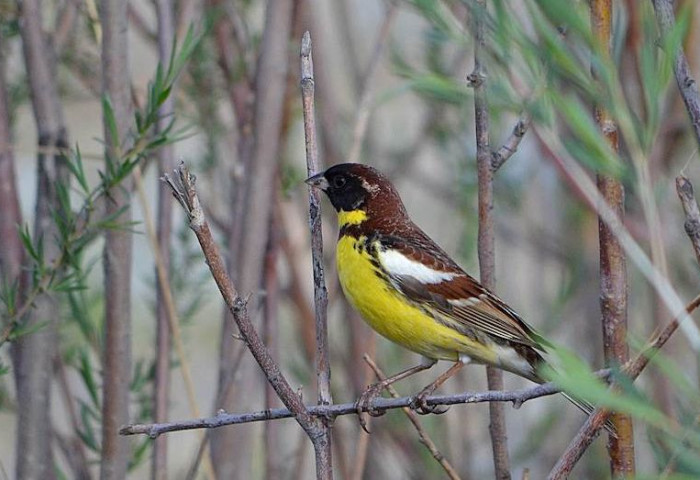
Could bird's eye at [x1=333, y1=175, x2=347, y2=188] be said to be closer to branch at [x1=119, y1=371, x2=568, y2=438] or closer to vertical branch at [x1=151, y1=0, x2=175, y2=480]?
vertical branch at [x1=151, y1=0, x2=175, y2=480]

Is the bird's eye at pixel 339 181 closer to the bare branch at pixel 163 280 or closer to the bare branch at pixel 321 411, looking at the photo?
the bare branch at pixel 163 280

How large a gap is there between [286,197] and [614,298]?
1152 millimetres

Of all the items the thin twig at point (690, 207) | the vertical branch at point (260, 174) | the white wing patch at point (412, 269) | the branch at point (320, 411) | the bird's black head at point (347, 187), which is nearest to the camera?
the thin twig at point (690, 207)

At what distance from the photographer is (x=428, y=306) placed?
8.55ft

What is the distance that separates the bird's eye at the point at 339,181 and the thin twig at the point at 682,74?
1.41 metres

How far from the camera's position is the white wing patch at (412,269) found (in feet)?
8.63

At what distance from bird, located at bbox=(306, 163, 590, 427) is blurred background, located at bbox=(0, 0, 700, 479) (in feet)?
0.48

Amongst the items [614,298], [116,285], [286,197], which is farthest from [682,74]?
[286,197]

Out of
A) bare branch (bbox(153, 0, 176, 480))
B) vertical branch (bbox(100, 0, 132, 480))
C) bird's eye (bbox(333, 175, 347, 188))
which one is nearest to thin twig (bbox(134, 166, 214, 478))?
bare branch (bbox(153, 0, 176, 480))

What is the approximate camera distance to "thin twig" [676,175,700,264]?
4.24 ft

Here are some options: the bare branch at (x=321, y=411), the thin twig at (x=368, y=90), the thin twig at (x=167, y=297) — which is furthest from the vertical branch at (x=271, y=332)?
the bare branch at (x=321, y=411)

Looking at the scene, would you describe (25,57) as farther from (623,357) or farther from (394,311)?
(623,357)

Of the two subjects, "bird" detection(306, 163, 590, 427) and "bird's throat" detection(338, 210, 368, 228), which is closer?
"bird" detection(306, 163, 590, 427)

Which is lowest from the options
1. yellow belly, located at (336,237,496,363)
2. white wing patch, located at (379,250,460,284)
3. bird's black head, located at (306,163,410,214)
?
yellow belly, located at (336,237,496,363)
